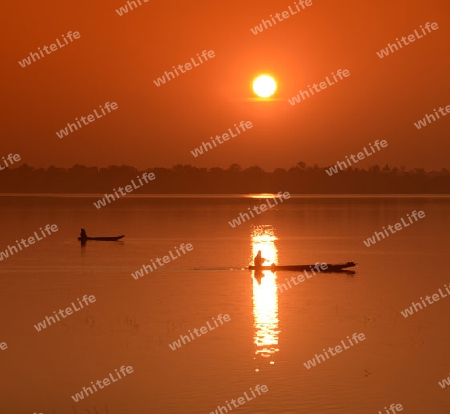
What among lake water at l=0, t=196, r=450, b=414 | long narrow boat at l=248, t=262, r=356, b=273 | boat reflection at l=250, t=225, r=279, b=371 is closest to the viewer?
lake water at l=0, t=196, r=450, b=414

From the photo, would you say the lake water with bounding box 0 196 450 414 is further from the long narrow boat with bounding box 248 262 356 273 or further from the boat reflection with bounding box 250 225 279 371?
the long narrow boat with bounding box 248 262 356 273

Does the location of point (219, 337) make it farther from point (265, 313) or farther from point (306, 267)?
point (306, 267)

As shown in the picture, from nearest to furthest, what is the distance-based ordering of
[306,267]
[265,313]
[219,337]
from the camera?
[219,337] → [265,313] → [306,267]

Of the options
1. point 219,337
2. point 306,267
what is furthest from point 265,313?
point 306,267

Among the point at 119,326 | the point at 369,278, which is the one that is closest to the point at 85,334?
the point at 119,326

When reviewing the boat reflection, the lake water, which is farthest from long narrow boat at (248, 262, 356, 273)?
the lake water

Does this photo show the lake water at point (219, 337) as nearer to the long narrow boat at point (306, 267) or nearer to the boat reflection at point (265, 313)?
the boat reflection at point (265, 313)

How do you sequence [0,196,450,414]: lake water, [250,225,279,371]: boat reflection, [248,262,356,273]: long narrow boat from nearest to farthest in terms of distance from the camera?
[0,196,450,414]: lake water → [250,225,279,371]: boat reflection → [248,262,356,273]: long narrow boat

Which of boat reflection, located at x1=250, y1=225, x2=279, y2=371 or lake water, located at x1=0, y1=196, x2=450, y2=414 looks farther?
boat reflection, located at x1=250, y1=225, x2=279, y2=371

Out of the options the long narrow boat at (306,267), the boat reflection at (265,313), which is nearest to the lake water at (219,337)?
the boat reflection at (265,313)

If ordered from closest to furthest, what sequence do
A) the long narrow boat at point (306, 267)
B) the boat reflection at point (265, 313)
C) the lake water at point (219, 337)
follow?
the lake water at point (219, 337), the boat reflection at point (265, 313), the long narrow boat at point (306, 267)

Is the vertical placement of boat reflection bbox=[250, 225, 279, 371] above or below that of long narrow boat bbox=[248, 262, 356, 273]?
below

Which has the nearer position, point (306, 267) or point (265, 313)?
point (265, 313)

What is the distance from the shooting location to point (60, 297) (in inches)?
1790
